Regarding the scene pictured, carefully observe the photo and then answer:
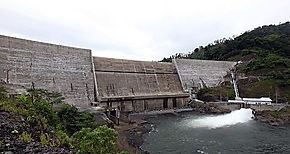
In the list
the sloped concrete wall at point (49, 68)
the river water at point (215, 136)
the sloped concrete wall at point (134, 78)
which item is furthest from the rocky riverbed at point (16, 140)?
the sloped concrete wall at point (134, 78)

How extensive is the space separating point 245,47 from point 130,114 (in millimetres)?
36997

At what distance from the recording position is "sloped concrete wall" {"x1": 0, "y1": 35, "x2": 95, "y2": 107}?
28.3m

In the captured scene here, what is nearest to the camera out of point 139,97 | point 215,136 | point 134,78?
point 215,136

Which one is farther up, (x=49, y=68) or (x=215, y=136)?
(x=49, y=68)

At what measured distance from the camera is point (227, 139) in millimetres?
22109

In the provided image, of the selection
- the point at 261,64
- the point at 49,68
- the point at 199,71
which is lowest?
the point at 49,68

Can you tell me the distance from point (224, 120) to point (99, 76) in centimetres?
1492

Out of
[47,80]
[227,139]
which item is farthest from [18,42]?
[227,139]

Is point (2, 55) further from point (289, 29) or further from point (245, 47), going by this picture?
point (289, 29)

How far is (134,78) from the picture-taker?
1572 inches

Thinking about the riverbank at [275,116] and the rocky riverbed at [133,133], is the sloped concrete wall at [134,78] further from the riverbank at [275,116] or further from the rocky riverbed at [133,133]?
the riverbank at [275,116]

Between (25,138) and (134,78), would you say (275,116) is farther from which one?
(25,138)

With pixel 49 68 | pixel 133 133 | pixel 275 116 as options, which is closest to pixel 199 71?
pixel 275 116

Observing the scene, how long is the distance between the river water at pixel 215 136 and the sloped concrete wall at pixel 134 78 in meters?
6.99
